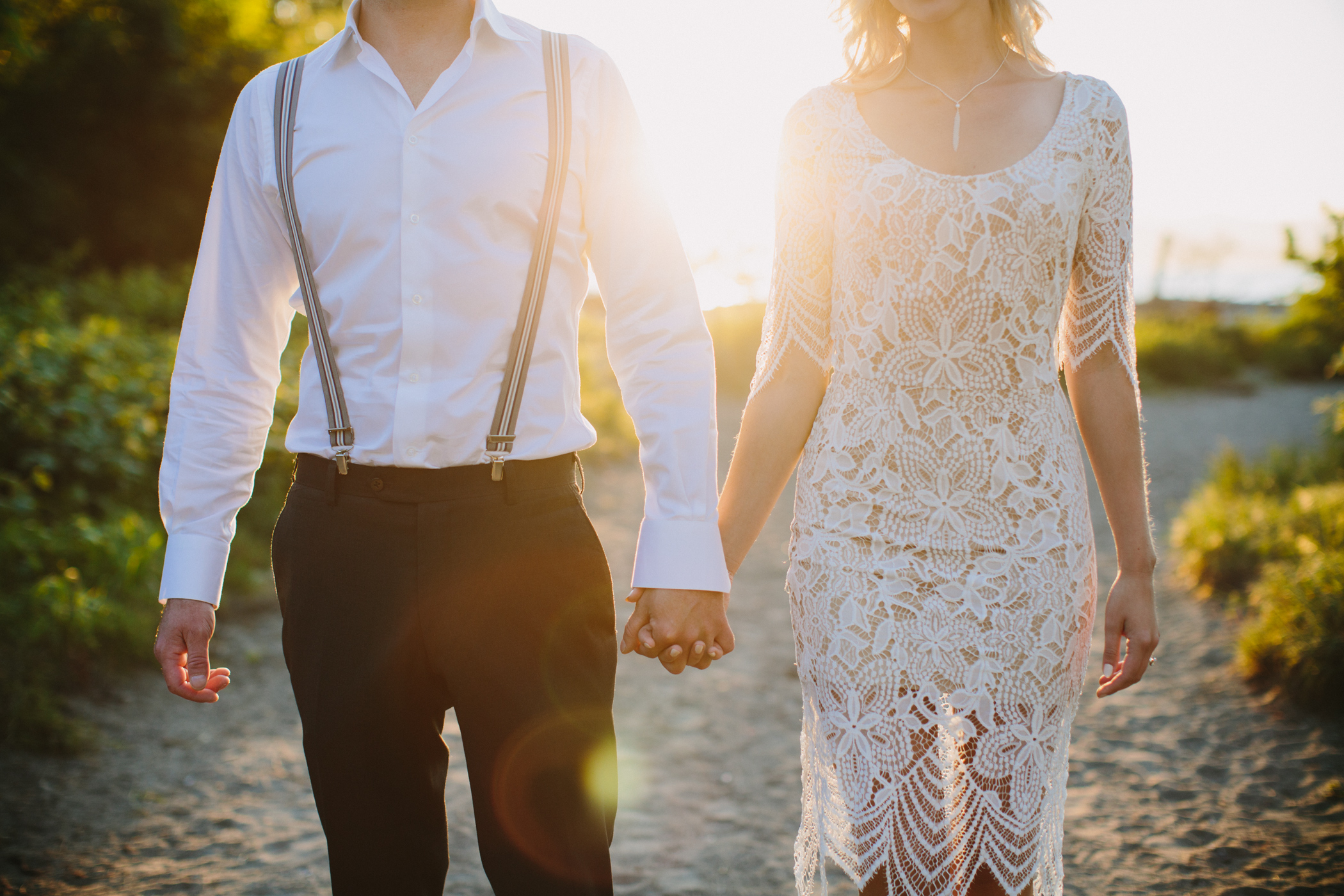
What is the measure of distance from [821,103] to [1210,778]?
10.9 feet

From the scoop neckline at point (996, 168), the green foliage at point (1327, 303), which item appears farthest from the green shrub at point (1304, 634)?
the scoop neckline at point (996, 168)

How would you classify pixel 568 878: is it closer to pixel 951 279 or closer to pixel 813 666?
pixel 813 666

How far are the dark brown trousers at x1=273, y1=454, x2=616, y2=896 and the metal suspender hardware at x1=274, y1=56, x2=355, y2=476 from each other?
0.19ft

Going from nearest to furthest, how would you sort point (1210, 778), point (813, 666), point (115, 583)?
point (813, 666) < point (1210, 778) < point (115, 583)

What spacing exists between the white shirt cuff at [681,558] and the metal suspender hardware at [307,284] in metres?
0.53

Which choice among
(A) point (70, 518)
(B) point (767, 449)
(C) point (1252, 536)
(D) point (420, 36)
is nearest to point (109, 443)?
(A) point (70, 518)

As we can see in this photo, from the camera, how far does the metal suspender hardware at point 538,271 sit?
1.48 m

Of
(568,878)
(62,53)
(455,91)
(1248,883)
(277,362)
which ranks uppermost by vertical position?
(62,53)

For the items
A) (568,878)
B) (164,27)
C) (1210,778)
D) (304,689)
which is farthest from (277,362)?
(164,27)

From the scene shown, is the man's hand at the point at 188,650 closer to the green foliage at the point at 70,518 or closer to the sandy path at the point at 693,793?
the sandy path at the point at 693,793

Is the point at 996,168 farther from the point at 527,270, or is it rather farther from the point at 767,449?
the point at 527,270

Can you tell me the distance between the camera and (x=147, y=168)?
57.4 feet

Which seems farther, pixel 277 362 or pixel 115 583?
pixel 115 583

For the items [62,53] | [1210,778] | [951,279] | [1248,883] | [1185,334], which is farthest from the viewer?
[1185,334]
